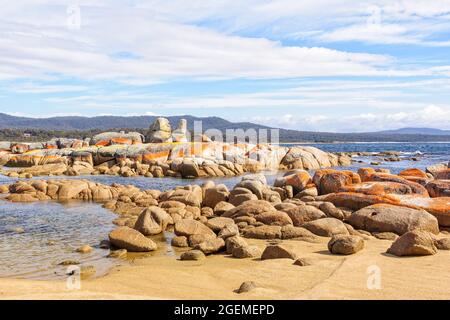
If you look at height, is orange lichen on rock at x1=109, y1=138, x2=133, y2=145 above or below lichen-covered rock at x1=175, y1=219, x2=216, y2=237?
above

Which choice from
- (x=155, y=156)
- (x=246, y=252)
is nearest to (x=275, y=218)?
(x=246, y=252)

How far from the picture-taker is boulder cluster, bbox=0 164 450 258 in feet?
41.8

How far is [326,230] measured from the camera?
1495cm

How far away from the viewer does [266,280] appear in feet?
33.1

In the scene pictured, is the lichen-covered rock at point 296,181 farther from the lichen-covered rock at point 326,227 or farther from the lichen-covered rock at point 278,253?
the lichen-covered rock at point 278,253

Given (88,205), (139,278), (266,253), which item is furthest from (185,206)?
(139,278)

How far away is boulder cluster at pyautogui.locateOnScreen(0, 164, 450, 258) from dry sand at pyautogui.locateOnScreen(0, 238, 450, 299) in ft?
1.71

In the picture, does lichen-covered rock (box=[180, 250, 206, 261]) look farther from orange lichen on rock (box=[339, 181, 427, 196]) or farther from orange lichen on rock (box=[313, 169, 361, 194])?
orange lichen on rock (box=[313, 169, 361, 194])

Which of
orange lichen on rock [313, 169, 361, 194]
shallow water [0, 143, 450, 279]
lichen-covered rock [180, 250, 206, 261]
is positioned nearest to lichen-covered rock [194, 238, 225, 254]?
lichen-covered rock [180, 250, 206, 261]

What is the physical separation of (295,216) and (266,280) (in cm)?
662

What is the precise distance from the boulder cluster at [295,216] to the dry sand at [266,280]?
0.52 meters

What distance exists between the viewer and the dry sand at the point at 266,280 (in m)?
8.64

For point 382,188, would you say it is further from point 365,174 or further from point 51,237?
point 51,237
